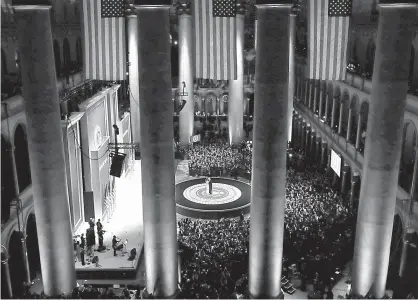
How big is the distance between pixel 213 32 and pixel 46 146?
23.7 ft

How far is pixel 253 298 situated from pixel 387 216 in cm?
567

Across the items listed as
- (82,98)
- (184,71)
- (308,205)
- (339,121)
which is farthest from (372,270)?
(184,71)

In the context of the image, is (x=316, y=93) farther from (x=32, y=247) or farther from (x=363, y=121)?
(x=32, y=247)

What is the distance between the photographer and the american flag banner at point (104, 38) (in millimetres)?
17031

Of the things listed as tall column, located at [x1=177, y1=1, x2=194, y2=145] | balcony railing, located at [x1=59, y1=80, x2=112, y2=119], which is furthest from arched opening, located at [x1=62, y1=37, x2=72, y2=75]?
tall column, located at [x1=177, y1=1, x2=194, y2=145]

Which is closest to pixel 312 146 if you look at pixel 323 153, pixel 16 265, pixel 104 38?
pixel 323 153

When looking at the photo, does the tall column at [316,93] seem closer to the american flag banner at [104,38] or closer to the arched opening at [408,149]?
the arched opening at [408,149]

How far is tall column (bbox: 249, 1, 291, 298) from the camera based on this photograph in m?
15.5

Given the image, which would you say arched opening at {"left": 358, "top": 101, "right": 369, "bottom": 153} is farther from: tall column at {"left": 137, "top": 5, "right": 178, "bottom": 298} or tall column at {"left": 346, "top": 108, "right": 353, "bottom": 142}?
tall column at {"left": 137, "top": 5, "right": 178, "bottom": 298}

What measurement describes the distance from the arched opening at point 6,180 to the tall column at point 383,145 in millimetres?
15586

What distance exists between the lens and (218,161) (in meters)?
43.7

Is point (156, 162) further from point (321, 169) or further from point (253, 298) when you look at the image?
point (321, 169)

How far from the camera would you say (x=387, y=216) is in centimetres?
1688

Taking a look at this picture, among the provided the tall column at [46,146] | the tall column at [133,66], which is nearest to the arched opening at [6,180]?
the tall column at [46,146]
